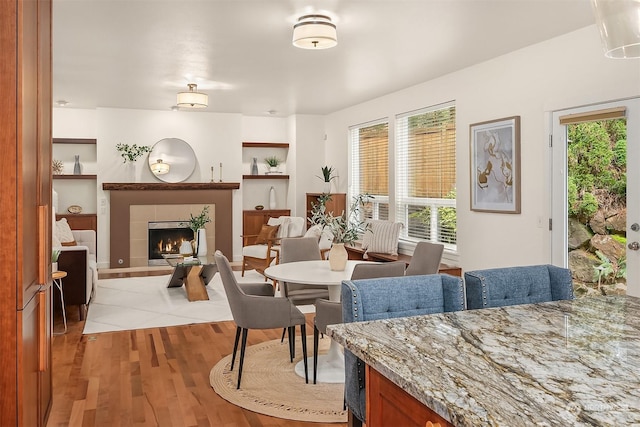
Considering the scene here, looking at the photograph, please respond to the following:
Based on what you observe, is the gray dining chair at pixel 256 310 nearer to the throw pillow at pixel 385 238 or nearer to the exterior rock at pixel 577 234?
the exterior rock at pixel 577 234

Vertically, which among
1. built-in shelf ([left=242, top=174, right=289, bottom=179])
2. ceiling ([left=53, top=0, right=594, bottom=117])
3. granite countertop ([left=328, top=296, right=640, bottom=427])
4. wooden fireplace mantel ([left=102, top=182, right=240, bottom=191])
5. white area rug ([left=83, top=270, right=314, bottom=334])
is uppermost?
ceiling ([left=53, top=0, right=594, bottom=117])

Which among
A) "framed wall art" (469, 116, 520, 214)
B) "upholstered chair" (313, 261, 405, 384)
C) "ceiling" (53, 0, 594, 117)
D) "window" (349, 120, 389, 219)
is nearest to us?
"upholstered chair" (313, 261, 405, 384)

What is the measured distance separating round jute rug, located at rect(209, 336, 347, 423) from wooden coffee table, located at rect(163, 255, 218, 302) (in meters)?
2.24

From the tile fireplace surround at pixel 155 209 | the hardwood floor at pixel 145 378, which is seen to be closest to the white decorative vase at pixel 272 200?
the tile fireplace surround at pixel 155 209

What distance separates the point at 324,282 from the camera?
3639 mm

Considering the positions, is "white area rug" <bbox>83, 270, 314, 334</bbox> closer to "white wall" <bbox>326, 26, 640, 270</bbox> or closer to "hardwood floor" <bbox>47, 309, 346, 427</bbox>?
"hardwood floor" <bbox>47, 309, 346, 427</bbox>

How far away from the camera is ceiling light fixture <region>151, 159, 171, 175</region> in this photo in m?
8.84

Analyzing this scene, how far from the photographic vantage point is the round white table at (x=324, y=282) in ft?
12.0

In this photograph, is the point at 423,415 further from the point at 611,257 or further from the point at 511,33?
the point at 511,33

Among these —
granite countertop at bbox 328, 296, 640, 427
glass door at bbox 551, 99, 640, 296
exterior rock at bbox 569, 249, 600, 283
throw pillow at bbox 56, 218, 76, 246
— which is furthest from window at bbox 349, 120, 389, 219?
granite countertop at bbox 328, 296, 640, 427

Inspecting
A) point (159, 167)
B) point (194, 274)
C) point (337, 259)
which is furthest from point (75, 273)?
point (159, 167)

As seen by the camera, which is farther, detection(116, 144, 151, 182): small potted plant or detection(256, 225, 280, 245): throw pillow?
detection(116, 144, 151, 182): small potted plant

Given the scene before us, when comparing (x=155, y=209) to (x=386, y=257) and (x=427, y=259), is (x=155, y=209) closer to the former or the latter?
(x=386, y=257)

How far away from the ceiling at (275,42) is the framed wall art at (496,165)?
2.25 ft
